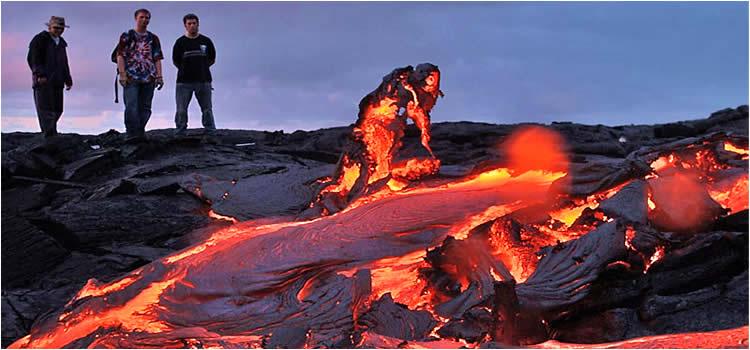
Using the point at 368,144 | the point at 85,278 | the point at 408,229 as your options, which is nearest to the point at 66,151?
the point at 85,278

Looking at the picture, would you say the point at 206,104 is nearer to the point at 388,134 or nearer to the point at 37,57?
the point at 37,57

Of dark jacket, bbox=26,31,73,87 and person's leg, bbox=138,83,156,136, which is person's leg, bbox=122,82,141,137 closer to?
person's leg, bbox=138,83,156,136

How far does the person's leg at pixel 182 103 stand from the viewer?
10594mm

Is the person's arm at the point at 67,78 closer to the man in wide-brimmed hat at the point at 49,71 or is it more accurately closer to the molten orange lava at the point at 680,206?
the man in wide-brimmed hat at the point at 49,71

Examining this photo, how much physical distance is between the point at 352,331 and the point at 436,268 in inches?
26.5

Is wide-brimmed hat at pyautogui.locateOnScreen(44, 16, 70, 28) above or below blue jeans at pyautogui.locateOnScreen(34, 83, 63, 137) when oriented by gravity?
above

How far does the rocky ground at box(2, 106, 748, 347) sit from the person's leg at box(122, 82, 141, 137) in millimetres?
571

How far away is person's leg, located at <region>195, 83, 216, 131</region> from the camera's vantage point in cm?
1064

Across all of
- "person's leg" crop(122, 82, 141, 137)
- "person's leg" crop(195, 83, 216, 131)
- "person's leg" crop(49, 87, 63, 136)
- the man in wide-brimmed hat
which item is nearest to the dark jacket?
the man in wide-brimmed hat

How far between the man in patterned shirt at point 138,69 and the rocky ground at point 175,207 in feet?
2.14

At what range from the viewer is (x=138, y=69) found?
9.42 m

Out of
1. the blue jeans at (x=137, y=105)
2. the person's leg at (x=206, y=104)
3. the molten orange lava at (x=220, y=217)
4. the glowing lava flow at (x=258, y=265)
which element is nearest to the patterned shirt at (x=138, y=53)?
the blue jeans at (x=137, y=105)

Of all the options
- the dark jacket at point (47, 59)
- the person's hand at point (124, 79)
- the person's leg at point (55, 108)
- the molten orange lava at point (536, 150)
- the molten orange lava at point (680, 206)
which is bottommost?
the molten orange lava at point (680, 206)

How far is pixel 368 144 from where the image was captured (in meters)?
4.92
